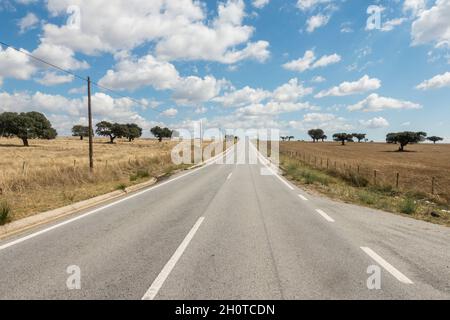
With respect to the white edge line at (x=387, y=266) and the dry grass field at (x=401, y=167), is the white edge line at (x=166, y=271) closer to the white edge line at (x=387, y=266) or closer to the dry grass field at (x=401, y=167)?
the white edge line at (x=387, y=266)

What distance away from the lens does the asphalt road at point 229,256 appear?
14.7ft

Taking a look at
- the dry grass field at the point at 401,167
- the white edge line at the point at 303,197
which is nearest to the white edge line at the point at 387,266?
the white edge line at the point at 303,197

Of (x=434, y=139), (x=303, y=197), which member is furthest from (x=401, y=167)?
(x=434, y=139)

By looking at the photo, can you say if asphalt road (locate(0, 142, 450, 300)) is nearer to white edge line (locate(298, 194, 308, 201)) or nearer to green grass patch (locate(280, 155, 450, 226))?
green grass patch (locate(280, 155, 450, 226))

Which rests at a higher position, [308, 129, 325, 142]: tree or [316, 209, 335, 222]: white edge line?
[308, 129, 325, 142]: tree

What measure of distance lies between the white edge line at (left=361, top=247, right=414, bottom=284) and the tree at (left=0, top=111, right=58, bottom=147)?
260 ft

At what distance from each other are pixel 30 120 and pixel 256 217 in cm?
7720

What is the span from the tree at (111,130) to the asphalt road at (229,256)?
100 m

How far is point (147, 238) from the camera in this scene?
23.2ft

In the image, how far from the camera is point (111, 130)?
10575 cm

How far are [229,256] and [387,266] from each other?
2.74 metres

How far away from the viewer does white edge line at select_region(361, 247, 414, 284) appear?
192 inches

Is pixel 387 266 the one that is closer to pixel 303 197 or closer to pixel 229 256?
pixel 229 256

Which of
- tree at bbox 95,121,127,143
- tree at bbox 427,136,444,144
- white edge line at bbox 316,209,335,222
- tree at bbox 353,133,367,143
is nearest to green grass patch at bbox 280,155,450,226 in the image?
white edge line at bbox 316,209,335,222
